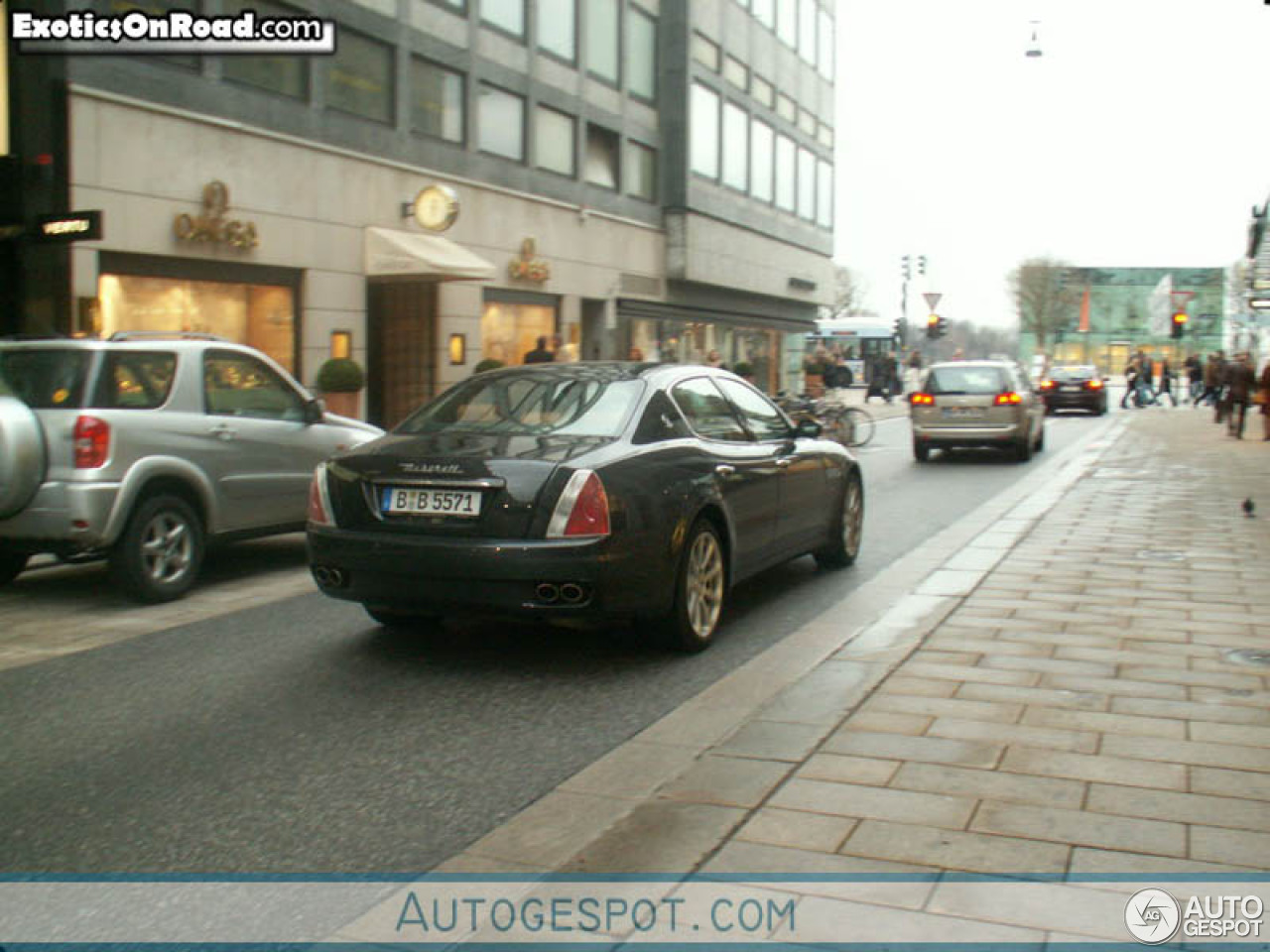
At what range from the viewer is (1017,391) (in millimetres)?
20156

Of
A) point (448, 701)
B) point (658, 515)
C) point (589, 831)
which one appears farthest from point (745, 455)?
point (589, 831)

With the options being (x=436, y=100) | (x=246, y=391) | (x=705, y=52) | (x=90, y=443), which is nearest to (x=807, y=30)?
(x=705, y=52)

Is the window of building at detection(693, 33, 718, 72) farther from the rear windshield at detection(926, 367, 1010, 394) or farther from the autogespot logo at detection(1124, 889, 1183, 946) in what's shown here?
the autogespot logo at detection(1124, 889, 1183, 946)

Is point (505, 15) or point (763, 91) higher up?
point (763, 91)

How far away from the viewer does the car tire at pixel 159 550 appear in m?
7.82

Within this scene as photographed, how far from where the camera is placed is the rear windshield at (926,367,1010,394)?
793 inches

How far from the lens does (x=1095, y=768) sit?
4355 mm

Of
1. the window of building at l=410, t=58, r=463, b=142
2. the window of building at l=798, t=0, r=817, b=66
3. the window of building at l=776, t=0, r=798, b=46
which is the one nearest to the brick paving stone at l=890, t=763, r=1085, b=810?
the window of building at l=410, t=58, r=463, b=142

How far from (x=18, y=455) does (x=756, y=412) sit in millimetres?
4280

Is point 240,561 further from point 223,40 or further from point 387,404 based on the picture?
point 387,404

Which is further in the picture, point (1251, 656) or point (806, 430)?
point (806, 430)

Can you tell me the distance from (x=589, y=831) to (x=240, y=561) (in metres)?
6.70

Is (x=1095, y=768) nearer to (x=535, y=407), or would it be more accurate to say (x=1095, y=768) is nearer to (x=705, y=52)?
(x=535, y=407)

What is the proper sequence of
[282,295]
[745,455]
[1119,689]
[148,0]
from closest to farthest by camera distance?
[1119,689] → [745,455] → [148,0] → [282,295]
